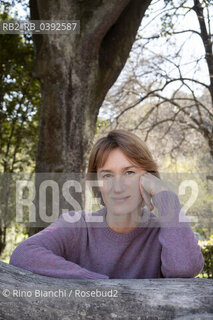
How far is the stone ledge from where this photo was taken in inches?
55.4

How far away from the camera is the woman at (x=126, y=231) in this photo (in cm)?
182

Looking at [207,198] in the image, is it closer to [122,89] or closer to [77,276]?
[122,89]

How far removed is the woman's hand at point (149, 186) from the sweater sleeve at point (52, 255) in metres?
0.42

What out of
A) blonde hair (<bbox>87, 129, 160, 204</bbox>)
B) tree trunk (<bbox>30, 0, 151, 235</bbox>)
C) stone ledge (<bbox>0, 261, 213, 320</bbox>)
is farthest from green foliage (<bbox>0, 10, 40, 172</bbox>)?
stone ledge (<bbox>0, 261, 213, 320</bbox>)

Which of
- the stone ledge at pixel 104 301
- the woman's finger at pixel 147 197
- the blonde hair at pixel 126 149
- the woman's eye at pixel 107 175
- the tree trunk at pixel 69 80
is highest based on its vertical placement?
the tree trunk at pixel 69 80

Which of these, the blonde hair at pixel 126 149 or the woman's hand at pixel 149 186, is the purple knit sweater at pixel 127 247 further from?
the blonde hair at pixel 126 149

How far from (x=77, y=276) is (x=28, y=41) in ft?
22.5

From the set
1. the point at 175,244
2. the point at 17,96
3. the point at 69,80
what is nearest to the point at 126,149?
the point at 175,244

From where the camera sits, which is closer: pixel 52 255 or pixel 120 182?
pixel 52 255

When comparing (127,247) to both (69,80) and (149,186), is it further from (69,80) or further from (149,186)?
(69,80)

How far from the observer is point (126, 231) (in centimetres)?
200

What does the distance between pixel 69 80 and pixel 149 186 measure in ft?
9.65

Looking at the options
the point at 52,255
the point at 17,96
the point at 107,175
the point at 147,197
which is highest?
the point at 17,96

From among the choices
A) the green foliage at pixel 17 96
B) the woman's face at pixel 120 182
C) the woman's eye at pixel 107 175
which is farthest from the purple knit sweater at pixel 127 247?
the green foliage at pixel 17 96
